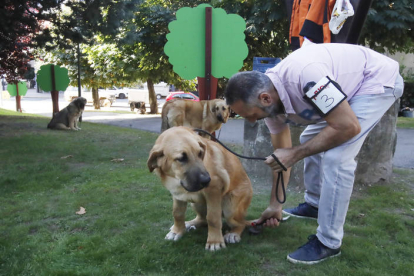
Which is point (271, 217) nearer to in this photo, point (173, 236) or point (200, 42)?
point (173, 236)

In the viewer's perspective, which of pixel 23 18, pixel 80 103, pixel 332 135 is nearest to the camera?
pixel 332 135

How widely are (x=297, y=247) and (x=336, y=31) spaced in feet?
7.35

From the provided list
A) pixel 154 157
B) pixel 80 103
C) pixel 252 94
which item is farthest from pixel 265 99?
pixel 80 103

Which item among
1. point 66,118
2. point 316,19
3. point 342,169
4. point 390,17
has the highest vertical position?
point 390,17

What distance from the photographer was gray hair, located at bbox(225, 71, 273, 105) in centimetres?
250

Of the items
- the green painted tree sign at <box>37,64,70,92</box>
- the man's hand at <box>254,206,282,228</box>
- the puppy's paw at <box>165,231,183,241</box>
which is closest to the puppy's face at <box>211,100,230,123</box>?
the man's hand at <box>254,206,282,228</box>

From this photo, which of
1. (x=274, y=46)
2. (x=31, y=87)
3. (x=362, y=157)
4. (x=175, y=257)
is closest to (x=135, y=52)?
(x=274, y=46)

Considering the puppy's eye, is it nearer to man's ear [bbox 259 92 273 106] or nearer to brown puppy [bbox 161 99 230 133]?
man's ear [bbox 259 92 273 106]

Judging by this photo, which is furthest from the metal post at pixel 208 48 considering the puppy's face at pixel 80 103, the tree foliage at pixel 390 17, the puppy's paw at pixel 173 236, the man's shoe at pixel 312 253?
the puppy's face at pixel 80 103

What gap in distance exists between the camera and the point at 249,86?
2498 millimetres

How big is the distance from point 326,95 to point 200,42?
2.99 meters

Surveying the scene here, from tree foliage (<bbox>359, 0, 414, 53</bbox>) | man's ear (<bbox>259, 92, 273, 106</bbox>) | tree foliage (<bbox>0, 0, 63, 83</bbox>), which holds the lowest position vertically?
man's ear (<bbox>259, 92, 273, 106</bbox>)

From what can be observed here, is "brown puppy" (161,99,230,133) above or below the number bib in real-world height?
below

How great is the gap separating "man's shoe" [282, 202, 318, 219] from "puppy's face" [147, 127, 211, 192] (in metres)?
1.45
